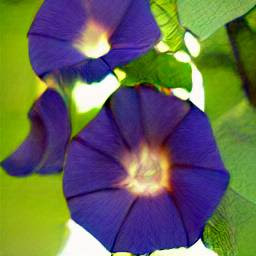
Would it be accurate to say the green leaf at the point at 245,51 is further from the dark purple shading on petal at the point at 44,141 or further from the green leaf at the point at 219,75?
the dark purple shading on petal at the point at 44,141

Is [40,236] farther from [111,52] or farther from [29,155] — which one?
[111,52]

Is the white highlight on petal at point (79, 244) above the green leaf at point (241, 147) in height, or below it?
below

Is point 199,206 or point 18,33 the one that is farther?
point 18,33

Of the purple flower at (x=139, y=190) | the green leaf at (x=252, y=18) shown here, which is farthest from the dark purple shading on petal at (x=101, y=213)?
the green leaf at (x=252, y=18)

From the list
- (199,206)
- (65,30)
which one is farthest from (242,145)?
(65,30)

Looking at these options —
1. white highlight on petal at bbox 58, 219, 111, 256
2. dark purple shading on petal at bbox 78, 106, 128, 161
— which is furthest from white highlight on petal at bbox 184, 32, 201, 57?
white highlight on petal at bbox 58, 219, 111, 256

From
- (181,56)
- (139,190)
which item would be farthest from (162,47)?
(139,190)

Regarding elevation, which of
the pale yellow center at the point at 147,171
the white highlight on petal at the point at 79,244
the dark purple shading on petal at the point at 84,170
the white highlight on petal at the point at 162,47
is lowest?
the white highlight on petal at the point at 79,244
